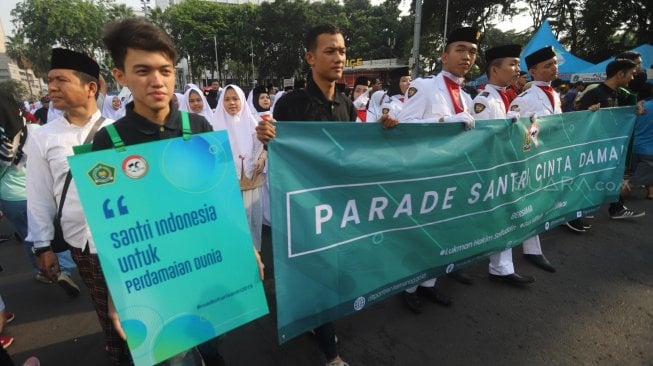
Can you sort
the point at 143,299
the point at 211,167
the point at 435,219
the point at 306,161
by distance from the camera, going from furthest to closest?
1. the point at 435,219
2. the point at 306,161
3. the point at 211,167
4. the point at 143,299

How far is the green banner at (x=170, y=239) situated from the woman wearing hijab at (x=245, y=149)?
→ 213 cm

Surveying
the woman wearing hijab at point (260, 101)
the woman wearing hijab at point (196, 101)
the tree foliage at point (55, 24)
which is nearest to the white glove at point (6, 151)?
the woman wearing hijab at point (196, 101)

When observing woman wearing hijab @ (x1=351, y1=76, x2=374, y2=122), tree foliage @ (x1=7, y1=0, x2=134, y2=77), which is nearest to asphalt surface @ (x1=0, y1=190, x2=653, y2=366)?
woman wearing hijab @ (x1=351, y1=76, x2=374, y2=122)

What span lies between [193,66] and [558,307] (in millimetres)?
45059

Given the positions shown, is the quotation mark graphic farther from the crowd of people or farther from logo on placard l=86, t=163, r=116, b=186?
the crowd of people

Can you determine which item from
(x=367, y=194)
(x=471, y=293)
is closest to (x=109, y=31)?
(x=367, y=194)

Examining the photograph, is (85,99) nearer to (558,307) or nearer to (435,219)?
(435,219)

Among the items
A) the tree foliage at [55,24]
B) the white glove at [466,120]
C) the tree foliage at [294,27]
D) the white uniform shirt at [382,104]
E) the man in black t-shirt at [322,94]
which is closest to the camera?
the man in black t-shirt at [322,94]

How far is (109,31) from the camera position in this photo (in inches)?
55.1

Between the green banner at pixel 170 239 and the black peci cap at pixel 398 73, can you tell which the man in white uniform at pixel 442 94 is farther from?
the black peci cap at pixel 398 73

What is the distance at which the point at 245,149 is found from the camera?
12.0 ft

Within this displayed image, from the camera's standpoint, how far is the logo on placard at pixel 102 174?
3.78 ft

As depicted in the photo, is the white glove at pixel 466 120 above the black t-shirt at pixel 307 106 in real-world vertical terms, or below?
below

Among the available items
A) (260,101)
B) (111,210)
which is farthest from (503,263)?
(260,101)
